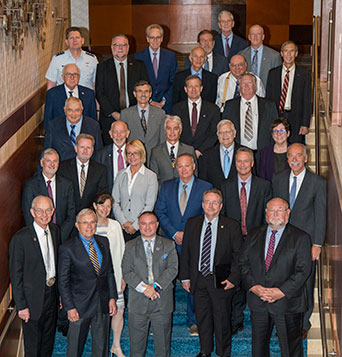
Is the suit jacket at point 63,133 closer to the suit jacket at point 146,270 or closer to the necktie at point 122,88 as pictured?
the necktie at point 122,88

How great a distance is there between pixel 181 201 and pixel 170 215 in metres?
0.19

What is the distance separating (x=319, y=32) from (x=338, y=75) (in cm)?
317

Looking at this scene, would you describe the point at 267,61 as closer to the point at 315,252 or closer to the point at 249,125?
the point at 249,125

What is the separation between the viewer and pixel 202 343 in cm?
708

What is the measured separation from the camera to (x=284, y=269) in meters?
6.59

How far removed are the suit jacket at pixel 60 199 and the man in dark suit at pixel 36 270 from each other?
1.55 ft

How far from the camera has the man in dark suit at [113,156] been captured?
7781mm

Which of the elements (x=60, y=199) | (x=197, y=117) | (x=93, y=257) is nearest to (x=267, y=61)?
(x=197, y=117)

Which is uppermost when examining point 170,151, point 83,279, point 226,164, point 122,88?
point 122,88

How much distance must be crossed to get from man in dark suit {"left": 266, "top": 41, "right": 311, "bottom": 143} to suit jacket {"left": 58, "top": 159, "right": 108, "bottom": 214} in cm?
252

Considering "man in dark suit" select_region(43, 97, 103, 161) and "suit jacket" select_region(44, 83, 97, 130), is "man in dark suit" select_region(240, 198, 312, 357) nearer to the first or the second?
"man in dark suit" select_region(43, 97, 103, 161)

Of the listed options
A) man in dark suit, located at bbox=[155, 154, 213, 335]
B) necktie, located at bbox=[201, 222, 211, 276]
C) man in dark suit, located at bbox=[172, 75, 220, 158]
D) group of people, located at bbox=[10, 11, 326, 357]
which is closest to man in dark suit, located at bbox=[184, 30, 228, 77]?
group of people, located at bbox=[10, 11, 326, 357]

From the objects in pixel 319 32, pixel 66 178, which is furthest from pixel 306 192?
pixel 319 32

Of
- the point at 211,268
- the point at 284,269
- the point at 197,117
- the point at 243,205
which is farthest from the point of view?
the point at 197,117
